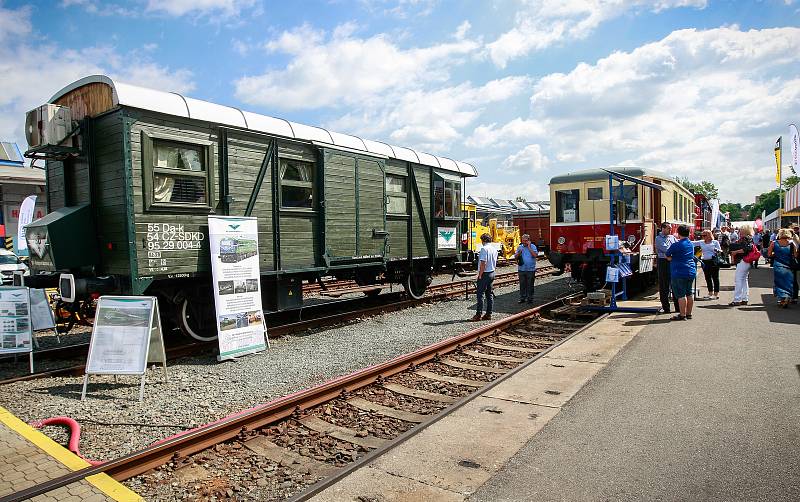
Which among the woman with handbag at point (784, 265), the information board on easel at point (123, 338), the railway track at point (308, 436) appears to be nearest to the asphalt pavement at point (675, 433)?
the railway track at point (308, 436)

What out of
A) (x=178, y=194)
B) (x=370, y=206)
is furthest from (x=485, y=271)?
(x=178, y=194)

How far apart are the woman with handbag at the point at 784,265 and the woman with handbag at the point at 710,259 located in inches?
47.3

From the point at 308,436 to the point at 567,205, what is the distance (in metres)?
11.0

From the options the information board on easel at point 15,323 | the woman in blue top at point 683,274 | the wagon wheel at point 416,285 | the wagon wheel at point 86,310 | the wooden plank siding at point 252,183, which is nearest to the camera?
the information board on easel at point 15,323

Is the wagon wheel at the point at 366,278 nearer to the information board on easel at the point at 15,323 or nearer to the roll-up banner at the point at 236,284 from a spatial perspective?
the roll-up banner at the point at 236,284

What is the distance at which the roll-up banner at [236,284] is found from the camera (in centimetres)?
717

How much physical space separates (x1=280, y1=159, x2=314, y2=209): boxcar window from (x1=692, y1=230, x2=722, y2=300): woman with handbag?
8879mm

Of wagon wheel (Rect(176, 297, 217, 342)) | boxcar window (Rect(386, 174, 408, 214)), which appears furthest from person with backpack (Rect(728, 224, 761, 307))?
wagon wheel (Rect(176, 297, 217, 342))

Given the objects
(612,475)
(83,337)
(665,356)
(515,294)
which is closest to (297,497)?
(612,475)

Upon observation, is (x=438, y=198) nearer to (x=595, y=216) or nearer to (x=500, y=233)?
(x=595, y=216)

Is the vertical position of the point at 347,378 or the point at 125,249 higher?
the point at 125,249

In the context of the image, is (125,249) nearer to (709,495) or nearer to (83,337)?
(83,337)

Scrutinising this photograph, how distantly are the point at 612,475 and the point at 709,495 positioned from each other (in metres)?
0.59

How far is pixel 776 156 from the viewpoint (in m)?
32.8
